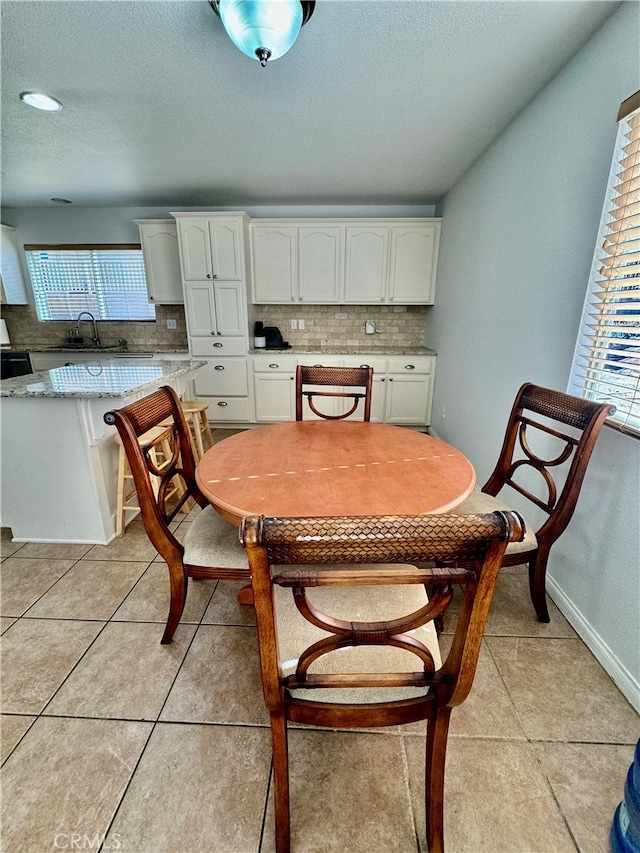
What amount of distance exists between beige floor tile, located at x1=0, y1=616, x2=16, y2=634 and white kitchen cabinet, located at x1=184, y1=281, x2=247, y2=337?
9.70 feet

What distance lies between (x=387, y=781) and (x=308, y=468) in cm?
93

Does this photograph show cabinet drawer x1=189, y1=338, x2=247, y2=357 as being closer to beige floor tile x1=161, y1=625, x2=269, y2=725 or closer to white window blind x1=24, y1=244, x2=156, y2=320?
white window blind x1=24, y1=244, x2=156, y2=320

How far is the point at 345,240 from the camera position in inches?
147

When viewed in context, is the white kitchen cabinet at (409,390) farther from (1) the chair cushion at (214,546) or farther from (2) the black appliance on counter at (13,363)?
(2) the black appliance on counter at (13,363)

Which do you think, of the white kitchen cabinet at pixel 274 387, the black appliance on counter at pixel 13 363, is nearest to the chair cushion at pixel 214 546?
the white kitchen cabinet at pixel 274 387

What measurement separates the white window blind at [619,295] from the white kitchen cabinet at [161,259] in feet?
12.2

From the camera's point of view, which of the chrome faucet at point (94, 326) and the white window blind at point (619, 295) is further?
the chrome faucet at point (94, 326)

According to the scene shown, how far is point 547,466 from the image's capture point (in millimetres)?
1401

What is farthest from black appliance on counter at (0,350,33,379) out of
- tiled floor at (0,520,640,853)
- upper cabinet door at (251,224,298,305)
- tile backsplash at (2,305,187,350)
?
tiled floor at (0,520,640,853)

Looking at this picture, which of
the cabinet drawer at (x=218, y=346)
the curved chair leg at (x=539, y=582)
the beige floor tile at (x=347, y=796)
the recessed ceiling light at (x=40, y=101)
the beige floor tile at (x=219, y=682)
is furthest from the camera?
the cabinet drawer at (x=218, y=346)

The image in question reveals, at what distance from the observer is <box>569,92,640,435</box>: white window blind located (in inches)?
48.9

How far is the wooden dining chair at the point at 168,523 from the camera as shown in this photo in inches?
43.8

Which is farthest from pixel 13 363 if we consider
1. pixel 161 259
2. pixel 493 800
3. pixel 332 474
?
pixel 493 800

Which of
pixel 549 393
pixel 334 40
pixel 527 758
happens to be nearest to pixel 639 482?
pixel 549 393
